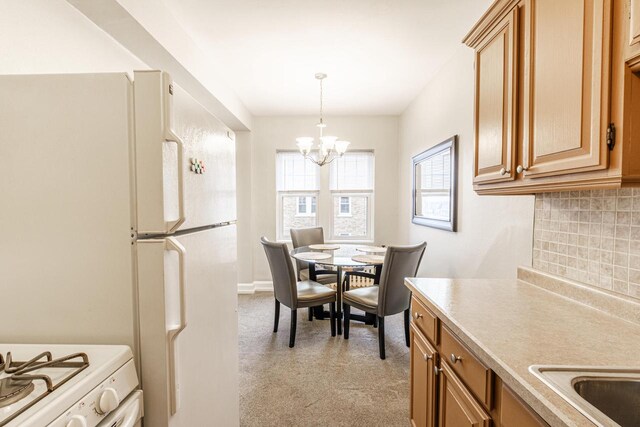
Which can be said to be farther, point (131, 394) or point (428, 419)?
point (428, 419)

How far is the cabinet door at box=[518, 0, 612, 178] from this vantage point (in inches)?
35.1

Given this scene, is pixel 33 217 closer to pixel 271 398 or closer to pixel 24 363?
pixel 24 363

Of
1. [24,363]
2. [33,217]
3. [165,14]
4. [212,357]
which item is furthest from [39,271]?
[165,14]

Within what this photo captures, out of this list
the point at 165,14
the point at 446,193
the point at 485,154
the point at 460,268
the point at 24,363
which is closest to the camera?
the point at 24,363

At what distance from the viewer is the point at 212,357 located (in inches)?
54.2

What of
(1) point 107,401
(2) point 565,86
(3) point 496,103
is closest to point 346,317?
(3) point 496,103

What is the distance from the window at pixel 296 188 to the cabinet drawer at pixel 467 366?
3558mm

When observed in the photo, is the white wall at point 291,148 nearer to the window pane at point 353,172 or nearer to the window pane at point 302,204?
the window pane at point 353,172

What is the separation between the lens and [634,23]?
0.80 m

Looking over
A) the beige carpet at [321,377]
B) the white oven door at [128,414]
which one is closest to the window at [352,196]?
the beige carpet at [321,377]

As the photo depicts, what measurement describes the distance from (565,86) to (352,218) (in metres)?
3.78

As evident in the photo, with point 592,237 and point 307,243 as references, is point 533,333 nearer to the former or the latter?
point 592,237

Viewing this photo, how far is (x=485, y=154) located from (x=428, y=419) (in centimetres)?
131

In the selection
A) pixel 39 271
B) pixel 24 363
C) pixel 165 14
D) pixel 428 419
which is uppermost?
pixel 165 14
